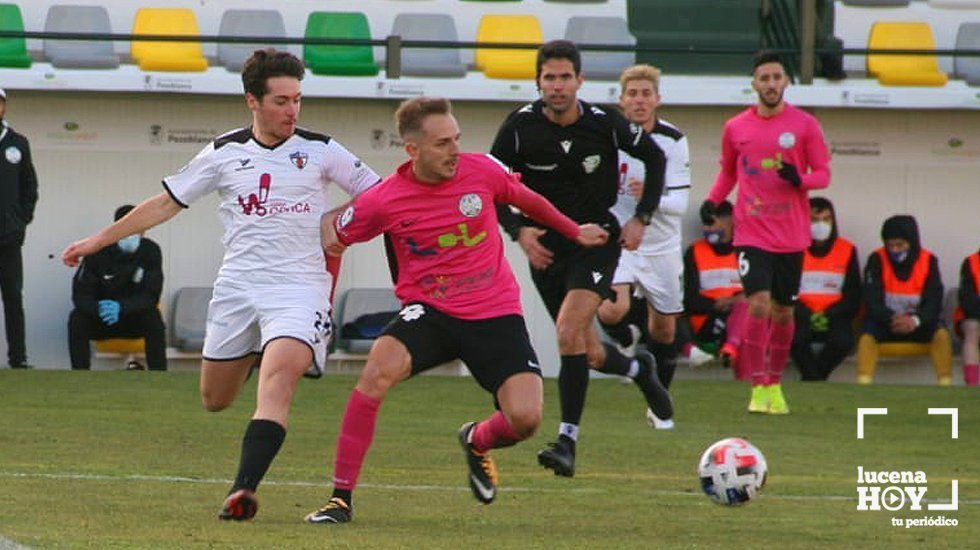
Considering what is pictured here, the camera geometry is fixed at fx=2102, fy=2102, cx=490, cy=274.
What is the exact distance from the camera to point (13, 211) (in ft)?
54.6

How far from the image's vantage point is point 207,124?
1844 centimetres

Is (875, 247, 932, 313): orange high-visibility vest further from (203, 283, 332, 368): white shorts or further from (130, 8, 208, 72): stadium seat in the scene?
(203, 283, 332, 368): white shorts

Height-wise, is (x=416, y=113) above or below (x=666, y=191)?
above

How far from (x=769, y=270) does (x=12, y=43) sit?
299 inches

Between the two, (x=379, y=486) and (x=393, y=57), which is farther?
(x=393, y=57)

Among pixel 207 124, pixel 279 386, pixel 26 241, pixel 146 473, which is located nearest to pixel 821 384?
pixel 207 124

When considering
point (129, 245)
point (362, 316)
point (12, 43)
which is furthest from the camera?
point (362, 316)

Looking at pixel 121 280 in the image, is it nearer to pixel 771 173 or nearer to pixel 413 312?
pixel 771 173

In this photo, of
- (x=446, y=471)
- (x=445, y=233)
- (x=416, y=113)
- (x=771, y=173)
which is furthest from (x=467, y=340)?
(x=771, y=173)

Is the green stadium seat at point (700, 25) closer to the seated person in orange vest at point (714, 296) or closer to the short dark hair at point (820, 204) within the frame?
the short dark hair at point (820, 204)

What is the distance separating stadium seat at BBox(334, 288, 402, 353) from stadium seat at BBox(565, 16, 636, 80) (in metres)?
2.74

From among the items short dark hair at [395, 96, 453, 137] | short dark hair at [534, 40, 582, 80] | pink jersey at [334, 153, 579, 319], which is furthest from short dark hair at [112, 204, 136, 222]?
short dark hair at [395, 96, 453, 137]

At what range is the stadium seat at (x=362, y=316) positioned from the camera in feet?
59.3

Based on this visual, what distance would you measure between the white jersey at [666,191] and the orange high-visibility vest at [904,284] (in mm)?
4401
